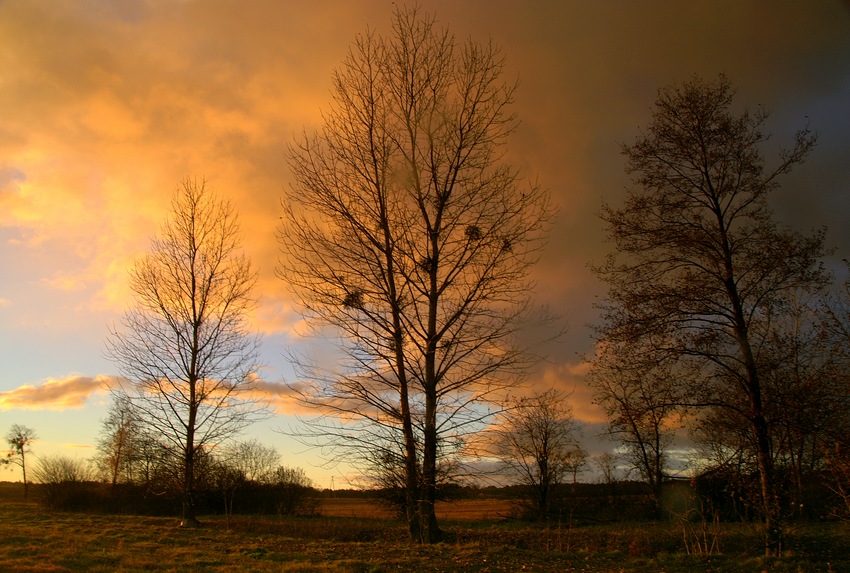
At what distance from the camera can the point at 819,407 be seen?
11.5 m

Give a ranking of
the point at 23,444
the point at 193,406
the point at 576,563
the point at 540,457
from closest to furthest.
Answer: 1. the point at 576,563
2. the point at 193,406
3. the point at 540,457
4. the point at 23,444

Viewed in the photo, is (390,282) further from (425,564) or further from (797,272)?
(797,272)

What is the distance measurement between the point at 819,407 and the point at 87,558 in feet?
54.1

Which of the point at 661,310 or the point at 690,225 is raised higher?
the point at 690,225

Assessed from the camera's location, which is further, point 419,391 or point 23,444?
point 23,444

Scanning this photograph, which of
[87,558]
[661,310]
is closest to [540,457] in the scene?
[661,310]

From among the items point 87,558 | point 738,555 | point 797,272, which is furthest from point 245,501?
point 797,272

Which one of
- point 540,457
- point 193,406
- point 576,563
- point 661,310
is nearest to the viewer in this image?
point 576,563

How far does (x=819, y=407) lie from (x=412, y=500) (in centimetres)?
907

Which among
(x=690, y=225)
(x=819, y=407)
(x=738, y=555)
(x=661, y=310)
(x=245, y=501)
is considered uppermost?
(x=690, y=225)

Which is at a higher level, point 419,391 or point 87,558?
point 419,391

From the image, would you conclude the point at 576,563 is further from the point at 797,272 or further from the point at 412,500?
the point at 797,272

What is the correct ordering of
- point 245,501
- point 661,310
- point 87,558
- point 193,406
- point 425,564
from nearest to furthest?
1. point 425,564
2. point 87,558
3. point 661,310
4. point 193,406
5. point 245,501

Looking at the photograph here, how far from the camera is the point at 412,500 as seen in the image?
12.0 meters
